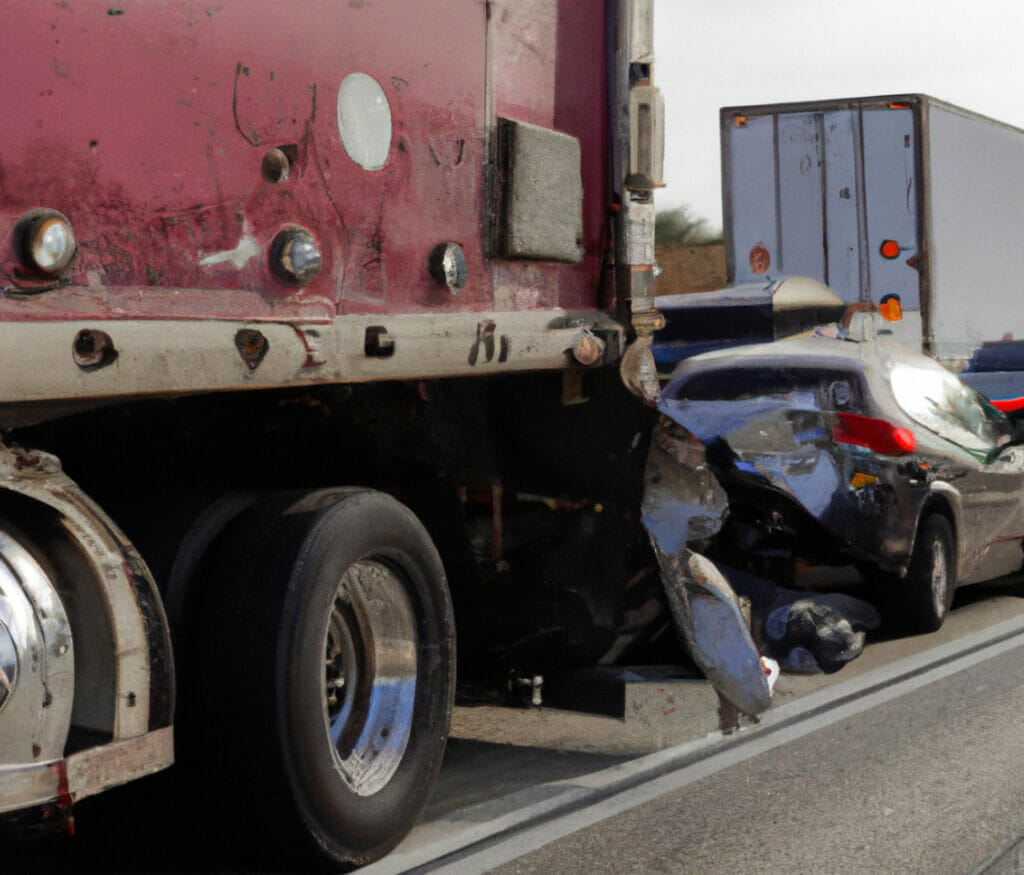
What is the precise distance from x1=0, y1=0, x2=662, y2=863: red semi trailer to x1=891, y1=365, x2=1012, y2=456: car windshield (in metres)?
3.93

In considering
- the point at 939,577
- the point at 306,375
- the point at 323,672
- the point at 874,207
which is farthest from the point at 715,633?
the point at 874,207

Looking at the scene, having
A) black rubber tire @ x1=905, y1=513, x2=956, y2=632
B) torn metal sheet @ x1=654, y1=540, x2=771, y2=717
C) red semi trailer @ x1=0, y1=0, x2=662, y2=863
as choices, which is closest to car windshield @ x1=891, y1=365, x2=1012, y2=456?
black rubber tire @ x1=905, y1=513, x2=956, y2=632

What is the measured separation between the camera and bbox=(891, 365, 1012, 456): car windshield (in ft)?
32.7

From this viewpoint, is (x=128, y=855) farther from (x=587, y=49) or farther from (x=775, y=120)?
(x=775, y=120)

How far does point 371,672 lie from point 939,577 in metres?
5.67

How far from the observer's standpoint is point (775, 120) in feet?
51.9

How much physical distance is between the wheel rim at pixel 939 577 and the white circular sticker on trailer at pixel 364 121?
5.79 m

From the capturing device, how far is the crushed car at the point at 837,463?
9.27 metres

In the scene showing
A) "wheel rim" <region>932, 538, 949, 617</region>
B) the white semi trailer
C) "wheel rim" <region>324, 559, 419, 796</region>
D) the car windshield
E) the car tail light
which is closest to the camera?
"wheel rim" <region>324, 559, 419, 796</region>

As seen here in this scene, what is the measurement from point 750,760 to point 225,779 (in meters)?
2.48

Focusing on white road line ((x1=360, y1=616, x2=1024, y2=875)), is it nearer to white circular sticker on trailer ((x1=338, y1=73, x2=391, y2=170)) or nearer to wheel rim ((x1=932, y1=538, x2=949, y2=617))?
wheel rim ((x1=932, y1=538, x2=949, y2=617))

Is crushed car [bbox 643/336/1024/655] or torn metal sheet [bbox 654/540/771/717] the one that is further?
crushed car [bbox 643/336/1024/655]

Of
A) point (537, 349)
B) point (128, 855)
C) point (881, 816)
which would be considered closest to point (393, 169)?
point (537, 349)

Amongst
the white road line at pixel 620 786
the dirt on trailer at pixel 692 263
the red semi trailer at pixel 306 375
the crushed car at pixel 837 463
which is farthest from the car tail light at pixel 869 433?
the dirt on trailer at pixel 692 263
